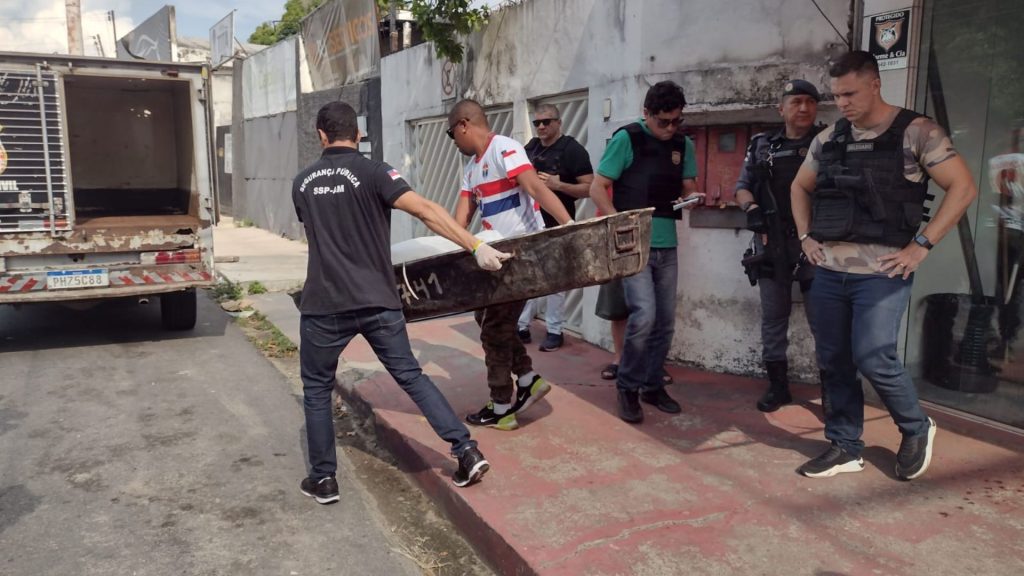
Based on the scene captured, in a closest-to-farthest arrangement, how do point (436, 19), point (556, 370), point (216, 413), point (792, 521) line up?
1. point (792, 521)
2. point (216, 413)
3. point (556, 370)
4. point (436, 19)

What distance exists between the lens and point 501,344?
4387 mm

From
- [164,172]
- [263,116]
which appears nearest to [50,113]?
[164,172]

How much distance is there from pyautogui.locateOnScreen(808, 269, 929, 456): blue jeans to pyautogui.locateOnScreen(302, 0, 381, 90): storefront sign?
9.94 m

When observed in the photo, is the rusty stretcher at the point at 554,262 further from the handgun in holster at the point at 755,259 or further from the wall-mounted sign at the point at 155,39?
the wall-mounted sign at the point at 155,39

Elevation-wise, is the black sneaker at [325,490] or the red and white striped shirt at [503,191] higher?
the red and white striped shirt at [503,191]

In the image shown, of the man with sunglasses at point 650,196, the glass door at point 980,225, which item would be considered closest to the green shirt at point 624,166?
the man with sunglasses at point 650,196

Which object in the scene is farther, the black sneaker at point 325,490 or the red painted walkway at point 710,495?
the black sneaker at point 325,490

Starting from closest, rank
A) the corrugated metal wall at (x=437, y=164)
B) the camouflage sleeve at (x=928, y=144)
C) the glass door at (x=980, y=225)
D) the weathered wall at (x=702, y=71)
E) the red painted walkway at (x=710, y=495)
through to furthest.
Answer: the red painted walkway at (x=710, y=495)
the camouflage sleeve at (x=928, y=144)
the glass door at (x=980, y=225)
the weathered wall at (x=702, y=71)
the corrugated metal wall at (x=437, y=164)

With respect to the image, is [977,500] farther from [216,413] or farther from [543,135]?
[216,413]

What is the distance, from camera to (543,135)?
19.4 ft

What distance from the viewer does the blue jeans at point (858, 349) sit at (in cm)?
344

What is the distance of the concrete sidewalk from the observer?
298 centimetres

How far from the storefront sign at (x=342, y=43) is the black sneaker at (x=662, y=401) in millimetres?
9038

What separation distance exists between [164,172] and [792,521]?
939 cm
